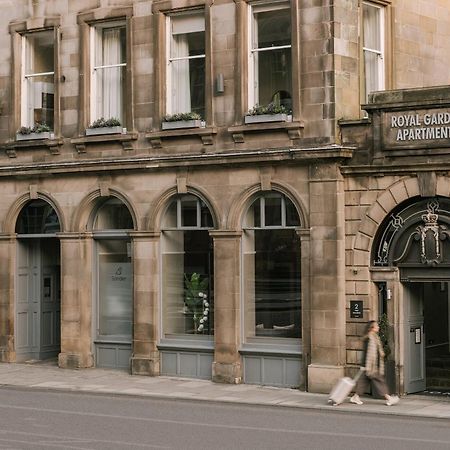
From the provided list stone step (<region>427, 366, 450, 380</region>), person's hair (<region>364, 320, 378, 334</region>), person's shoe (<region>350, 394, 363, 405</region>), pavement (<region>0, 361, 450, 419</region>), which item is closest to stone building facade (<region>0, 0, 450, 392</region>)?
pavement (<region>0, 361, 450, 419</region>)

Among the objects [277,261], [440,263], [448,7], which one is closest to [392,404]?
[440,263]

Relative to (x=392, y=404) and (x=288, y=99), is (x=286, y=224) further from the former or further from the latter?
(x=392, y=404)

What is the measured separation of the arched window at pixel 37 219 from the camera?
92.6 ft

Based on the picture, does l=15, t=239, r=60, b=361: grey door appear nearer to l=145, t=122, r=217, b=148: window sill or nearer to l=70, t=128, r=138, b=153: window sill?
l=70, t=128, r=138, b=153: window sill

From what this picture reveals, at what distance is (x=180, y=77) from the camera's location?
85.2 feet

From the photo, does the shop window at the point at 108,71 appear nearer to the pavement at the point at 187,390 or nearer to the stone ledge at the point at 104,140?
the stone ledge at the point at 104,140

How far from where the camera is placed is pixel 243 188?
24.5 meters

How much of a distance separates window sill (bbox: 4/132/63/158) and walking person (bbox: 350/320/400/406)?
980cm

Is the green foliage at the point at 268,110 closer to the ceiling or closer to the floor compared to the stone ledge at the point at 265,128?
closer to the ceiling

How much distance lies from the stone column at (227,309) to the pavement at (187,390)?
0.40 meters

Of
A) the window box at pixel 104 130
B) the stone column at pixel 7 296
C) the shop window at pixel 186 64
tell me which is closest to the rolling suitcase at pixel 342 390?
the shop window at pixel 186 64

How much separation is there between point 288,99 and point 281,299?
437 cm

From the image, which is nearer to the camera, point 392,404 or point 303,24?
point 392,404

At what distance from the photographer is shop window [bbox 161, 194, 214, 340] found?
25453mm
